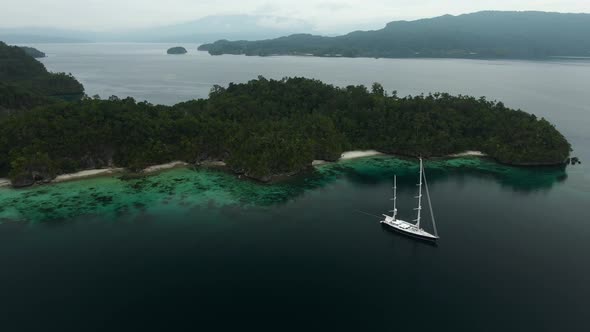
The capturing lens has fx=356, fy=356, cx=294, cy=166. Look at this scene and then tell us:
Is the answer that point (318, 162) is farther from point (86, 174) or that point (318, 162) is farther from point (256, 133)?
point (86, 174)

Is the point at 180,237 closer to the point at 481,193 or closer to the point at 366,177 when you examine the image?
the point at 366,177

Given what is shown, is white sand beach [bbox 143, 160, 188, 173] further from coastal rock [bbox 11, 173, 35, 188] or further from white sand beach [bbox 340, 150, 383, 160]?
white sand beach [bbox 340, 150, 383, 160]

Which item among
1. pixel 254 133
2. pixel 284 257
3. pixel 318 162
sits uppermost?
pixel 254 133

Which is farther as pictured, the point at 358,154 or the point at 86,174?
the point at 358,154

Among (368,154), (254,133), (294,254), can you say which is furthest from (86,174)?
(368,154)

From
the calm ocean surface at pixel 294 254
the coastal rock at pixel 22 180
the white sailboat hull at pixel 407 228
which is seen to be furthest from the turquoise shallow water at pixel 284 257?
the coastal rock at pixel 22 180

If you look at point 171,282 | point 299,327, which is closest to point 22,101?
point 171,282

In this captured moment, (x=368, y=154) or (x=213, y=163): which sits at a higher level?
(x=368, y=154)
